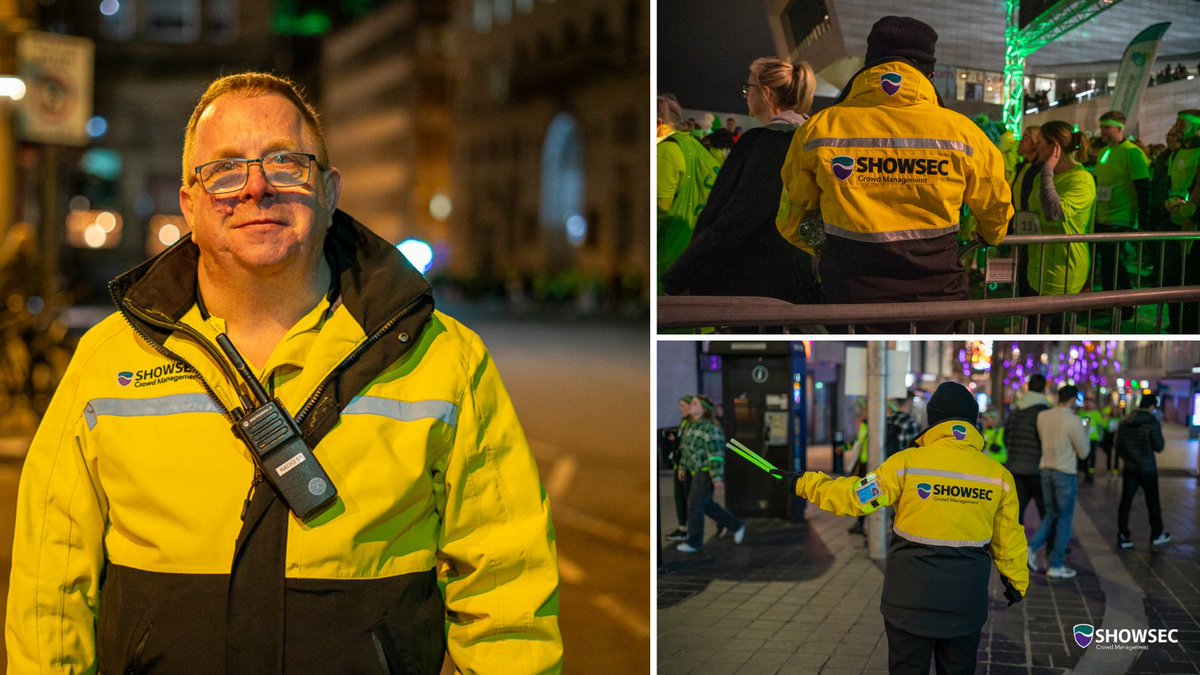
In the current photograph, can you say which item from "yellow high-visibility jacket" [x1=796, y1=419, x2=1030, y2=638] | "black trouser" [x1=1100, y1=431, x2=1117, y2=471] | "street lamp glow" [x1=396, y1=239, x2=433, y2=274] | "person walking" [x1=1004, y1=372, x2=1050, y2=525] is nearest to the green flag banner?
"person walking" [x1=1004, y1=372, x2=1050, y2=525]

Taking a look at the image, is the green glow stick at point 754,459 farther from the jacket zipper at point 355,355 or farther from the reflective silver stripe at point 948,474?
the jacket zipper at point 355,355

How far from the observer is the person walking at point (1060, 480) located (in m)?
4.55

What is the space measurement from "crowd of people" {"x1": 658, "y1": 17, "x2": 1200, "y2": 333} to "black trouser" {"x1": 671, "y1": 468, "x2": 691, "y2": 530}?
685 millimetres

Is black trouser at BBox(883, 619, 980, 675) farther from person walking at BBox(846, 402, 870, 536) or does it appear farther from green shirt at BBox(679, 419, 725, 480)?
green shirt at BBox(679, 419, 725, 480)

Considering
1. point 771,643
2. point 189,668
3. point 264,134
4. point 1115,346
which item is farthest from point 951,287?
point 189,668

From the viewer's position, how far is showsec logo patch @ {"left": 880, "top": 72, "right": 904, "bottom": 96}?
14.5 ft

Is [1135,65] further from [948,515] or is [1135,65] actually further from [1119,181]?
[948,515]

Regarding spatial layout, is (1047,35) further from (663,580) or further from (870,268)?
(663,580)

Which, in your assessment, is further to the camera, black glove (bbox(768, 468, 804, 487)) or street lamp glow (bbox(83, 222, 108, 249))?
street lamp glow (bbox(83, 222, 108, 249))

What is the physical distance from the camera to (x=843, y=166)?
4488 mm

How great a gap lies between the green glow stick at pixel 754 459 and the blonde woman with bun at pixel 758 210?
504 millimetres

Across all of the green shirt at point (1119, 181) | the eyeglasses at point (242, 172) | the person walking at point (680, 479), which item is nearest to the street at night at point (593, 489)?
the person walking at point (680, 479)

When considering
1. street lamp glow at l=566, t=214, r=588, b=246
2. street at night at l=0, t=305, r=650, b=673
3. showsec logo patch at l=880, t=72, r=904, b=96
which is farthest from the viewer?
street lamp glow at l=566, t=214, r=588, b=246

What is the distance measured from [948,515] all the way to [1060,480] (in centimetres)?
42
